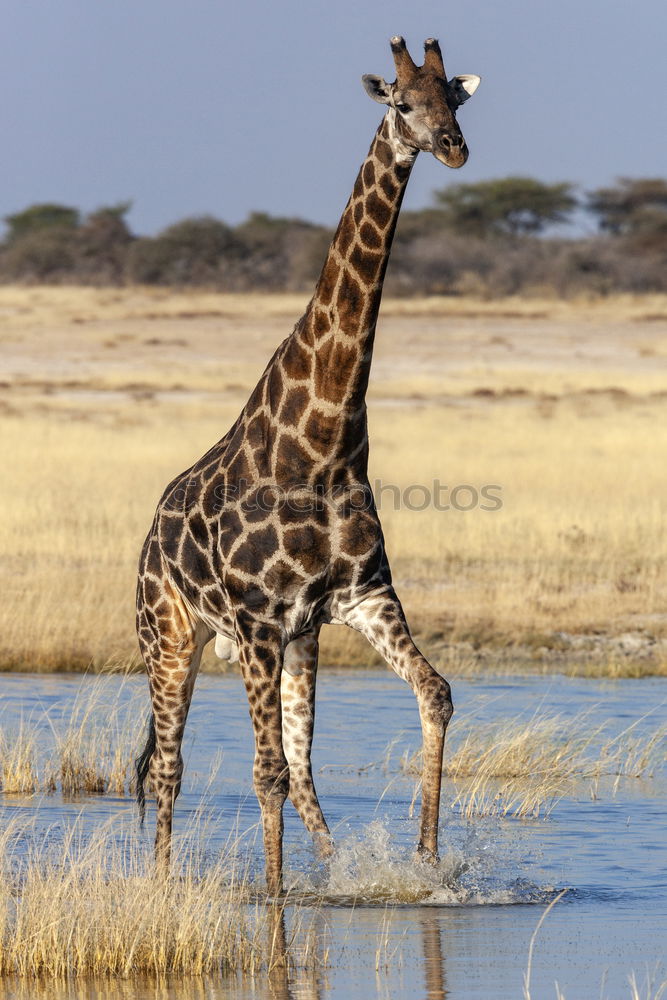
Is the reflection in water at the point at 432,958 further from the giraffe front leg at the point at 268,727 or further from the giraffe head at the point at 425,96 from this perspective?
the giraffe head at the point at 425,96

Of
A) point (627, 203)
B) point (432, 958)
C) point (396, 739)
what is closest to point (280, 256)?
point (627, 203)

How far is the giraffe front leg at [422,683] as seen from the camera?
22.5 feet

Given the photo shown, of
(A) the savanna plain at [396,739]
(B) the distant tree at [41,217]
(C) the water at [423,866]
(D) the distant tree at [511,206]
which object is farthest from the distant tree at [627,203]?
(C) the water at [423,866]

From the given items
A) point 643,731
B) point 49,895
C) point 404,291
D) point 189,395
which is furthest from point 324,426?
point 404,291

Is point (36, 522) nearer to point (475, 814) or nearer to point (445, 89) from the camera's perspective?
point (475, 814)

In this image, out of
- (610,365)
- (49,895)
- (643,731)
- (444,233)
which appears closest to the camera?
(49,895)

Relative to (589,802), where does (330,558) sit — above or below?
above

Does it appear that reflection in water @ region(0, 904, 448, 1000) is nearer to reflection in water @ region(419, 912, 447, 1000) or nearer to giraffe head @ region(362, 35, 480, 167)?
reflection in water @ region(419, 912, 447, 1000)

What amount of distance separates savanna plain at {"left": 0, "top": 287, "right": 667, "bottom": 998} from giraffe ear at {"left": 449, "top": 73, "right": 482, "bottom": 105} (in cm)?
312

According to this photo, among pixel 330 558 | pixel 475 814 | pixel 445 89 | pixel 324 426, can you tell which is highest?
pixel 445 89

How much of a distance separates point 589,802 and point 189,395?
23183 mm

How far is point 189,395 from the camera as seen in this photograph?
104ft

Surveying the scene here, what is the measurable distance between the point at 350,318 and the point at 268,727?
5.48 ft

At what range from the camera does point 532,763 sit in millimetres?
9539
